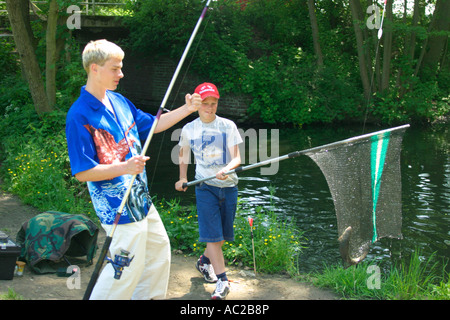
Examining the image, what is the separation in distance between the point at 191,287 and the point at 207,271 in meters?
0.22

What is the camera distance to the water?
7.25 m

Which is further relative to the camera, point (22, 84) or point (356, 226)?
point (22, 84)

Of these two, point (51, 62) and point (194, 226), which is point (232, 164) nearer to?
point (194, 226)

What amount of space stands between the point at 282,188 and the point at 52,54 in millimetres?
5765

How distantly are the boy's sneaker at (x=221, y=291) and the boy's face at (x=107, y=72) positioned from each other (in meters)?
1.98

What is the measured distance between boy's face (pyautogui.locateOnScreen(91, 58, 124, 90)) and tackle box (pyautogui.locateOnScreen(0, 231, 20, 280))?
75.2 inches

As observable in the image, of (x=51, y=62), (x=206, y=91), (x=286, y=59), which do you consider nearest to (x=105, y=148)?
(x=206, y=91)

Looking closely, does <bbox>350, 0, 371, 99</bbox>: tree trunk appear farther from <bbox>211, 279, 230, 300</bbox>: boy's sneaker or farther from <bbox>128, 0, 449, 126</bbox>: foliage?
<bbox>211, 279, 230, 300</bbox>: boy's sneaker

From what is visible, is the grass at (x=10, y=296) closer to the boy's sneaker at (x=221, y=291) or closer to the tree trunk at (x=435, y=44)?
the boy's sneaker at (x=221, y=291)

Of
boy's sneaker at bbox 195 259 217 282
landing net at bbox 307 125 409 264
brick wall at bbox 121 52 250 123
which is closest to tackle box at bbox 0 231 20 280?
boy's sneaker at bbox 195 259 217 282

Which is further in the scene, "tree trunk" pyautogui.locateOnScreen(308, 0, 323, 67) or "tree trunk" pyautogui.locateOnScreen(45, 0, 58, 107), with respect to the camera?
"tree trunk" pyautogui.locateOnScreen(308, 0, 323, 67)
